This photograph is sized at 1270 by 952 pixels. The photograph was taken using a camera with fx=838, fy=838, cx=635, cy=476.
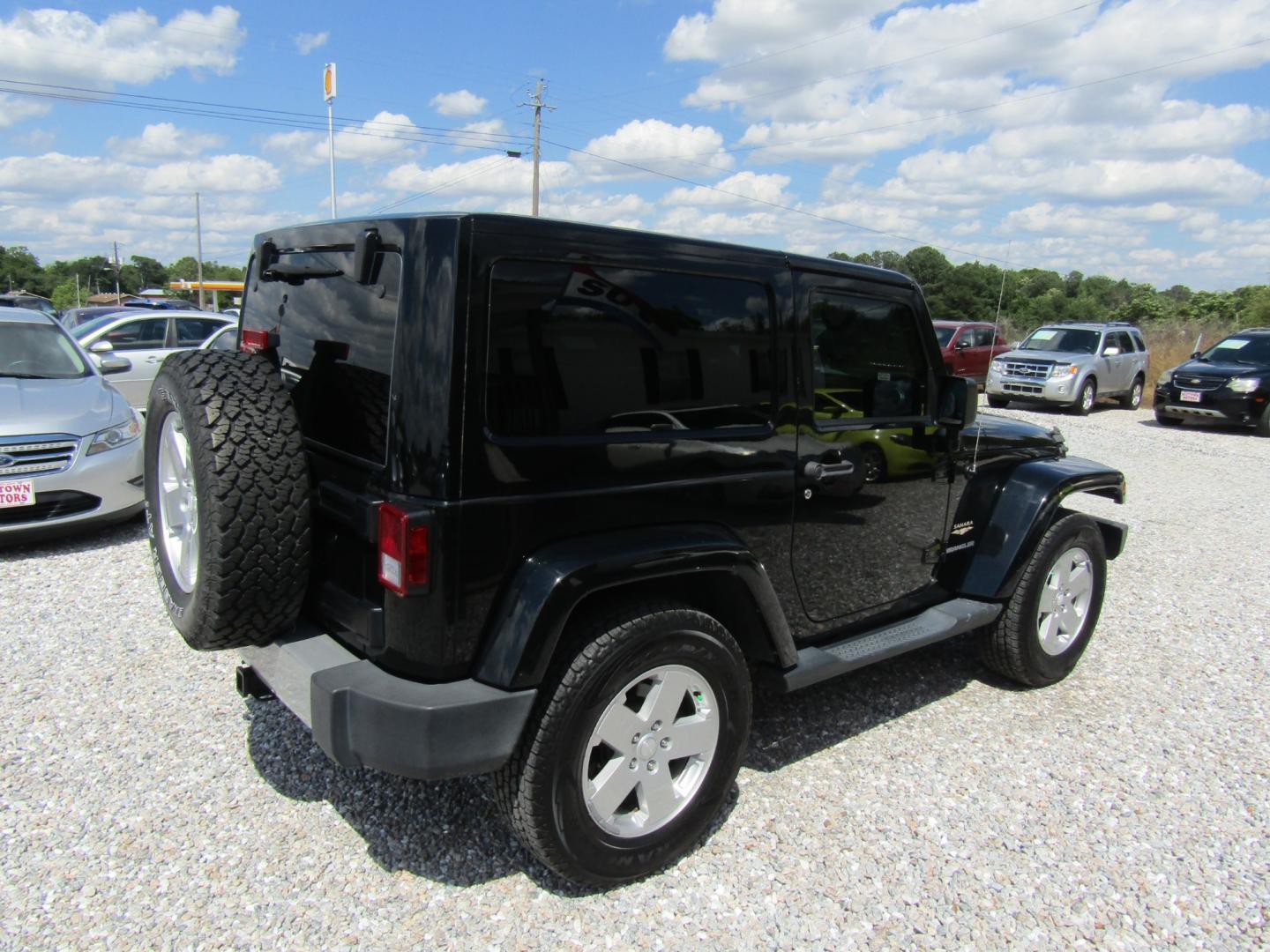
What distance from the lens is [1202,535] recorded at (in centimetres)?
718

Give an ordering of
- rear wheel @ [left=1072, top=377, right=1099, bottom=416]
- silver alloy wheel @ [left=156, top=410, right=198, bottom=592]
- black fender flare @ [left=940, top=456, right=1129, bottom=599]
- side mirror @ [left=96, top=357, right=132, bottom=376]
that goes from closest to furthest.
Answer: silver alloy wheel @ [left=156, top=410, right=198, bottom=592] < black fender flare @ [left=940, top=456, right=1129, bottom=599] < side mirror @ [left=96, top=357, right=132, bottom=376] < rear wheel @ [left=1072, top=377, right=1099, bottom=416]

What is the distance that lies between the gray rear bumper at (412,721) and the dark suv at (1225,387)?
1576cm

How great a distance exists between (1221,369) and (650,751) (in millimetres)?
16030

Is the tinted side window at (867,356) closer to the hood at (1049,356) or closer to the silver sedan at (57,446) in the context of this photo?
the silver sedan at (57,446)

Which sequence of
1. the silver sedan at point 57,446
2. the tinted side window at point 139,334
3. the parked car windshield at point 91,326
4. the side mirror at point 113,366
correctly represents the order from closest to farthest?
the silver sedan at point 57,446 → the side mirror at point 113,366 → the tinted side window at point 139,334 → the parked car windshield at point 91,326

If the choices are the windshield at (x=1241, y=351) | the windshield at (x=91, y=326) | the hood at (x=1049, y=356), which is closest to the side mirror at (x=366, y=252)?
the windshield at (x=91, y=326)

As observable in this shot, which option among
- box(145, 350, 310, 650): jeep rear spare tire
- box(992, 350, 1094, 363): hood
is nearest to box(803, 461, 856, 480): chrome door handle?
box(145, 350, 310, 650): jeep rear spare tire

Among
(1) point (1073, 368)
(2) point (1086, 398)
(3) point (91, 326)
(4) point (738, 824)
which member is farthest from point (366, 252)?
(2) point (1086, 398)

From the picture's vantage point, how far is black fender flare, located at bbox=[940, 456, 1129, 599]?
3736 mm

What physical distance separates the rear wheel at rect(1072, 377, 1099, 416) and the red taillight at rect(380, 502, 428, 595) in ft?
54.5

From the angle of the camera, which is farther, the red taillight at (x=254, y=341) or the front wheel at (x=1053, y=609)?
the front wheel at (x=1053, y=609)

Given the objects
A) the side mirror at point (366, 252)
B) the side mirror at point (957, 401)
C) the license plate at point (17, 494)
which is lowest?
the license plate at point (17, 494)

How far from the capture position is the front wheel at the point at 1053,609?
379cm

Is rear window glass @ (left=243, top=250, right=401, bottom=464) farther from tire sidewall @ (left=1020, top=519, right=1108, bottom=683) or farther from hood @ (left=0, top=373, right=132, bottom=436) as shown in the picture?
hood @ (left=0, top=373, right=132, bottom=436)
